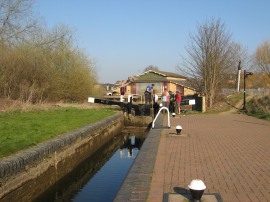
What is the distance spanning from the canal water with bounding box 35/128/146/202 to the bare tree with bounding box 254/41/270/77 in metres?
55.4

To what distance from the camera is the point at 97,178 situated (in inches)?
401

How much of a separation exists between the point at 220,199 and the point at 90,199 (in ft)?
12.2

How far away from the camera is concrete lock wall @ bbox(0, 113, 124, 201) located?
6.90 m

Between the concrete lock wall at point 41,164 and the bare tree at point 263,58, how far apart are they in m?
58.1

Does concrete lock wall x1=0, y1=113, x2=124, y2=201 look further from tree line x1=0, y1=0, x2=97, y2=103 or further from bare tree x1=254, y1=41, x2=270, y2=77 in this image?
bare tree x1=254, y1=41, x2=270, y2=77

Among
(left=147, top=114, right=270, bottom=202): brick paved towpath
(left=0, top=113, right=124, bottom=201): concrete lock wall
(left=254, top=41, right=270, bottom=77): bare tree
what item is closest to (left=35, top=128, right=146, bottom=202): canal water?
(left=0, top=113, right=124, bottom=201): concrete lock wall

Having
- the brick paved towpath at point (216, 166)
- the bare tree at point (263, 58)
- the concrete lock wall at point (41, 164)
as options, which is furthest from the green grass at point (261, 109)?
the bare tree at point (263, 58)

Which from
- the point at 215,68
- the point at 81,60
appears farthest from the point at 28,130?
the point at 81,60

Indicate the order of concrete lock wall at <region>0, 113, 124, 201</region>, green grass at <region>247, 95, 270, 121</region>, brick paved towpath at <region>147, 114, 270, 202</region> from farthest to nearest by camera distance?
green grass at <region>247, 95, 270, 121</region>
concrete lock wall at <region>0, 113, 124, 201</region>
brick paved towpath at <region>147, 114, 270, 202</region>

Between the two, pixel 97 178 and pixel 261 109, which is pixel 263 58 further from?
pixel 97 178

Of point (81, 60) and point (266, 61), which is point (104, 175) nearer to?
point (81, 60)

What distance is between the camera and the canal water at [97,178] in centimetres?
845

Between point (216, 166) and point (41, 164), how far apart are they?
4.11 m

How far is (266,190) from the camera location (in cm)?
593
